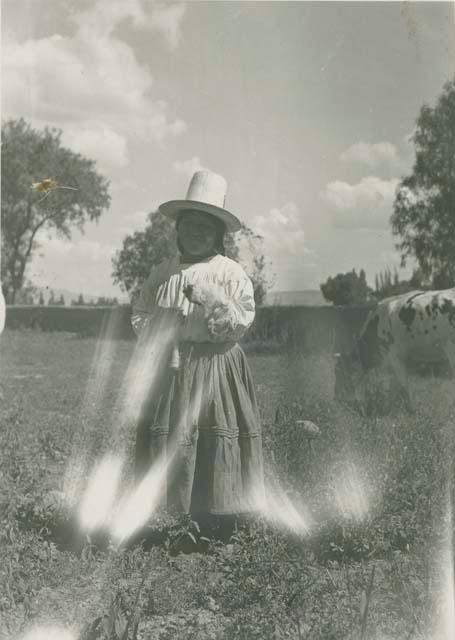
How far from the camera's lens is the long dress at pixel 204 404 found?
12.1 feet

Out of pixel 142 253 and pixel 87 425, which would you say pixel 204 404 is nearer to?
pixel 87 425

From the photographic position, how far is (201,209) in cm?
377

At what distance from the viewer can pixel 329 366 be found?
39.7ft

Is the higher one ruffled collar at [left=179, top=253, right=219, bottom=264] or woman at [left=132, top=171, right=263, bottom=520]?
ruffled collar at [left=179, top=253, right=219, bottom=264]

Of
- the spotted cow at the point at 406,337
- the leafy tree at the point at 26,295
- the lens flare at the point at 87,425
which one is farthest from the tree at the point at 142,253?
the leafy tree at the point at 26,295

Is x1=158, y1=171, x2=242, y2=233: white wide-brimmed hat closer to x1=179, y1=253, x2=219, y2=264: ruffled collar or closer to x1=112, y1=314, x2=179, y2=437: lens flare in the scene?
x1=179, y1=253, x2=219, y2=264: ruffled collar

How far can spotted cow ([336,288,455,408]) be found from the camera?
8.43 m

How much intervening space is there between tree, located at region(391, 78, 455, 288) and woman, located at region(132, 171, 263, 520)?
11194 mm

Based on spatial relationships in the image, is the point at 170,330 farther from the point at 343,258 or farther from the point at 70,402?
the point at 343,258

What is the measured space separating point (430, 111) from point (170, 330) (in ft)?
40.5

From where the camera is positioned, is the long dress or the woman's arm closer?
the long dress

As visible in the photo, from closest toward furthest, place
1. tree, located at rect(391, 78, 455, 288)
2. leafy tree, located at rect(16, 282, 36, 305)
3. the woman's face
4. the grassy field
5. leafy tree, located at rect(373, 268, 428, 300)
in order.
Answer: the grassy field < the woman's face < tree, located at rect(391, 78, 455, 288) < leafy tree, located at rect(373, 268, 428, 300) < leafy tree, located at rect(16, 282, 36, 305)

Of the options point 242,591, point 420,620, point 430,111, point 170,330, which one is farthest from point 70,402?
point 430,111

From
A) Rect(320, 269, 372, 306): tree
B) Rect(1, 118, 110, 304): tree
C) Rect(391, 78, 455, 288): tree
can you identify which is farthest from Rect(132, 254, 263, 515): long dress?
Rect(1, 118, 110, 304): tree
